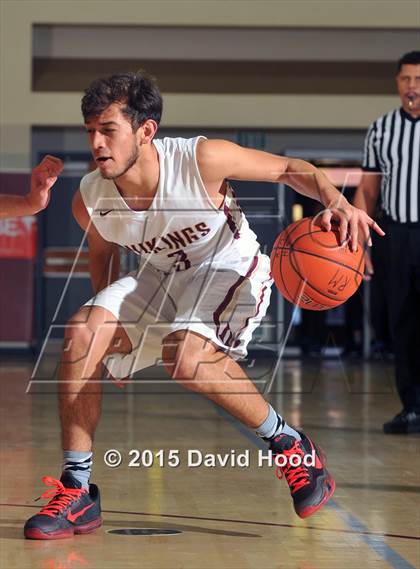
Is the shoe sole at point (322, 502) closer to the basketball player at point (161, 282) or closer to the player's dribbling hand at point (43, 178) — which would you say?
the basketball player at point (161, 282)

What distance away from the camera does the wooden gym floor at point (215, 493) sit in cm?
319

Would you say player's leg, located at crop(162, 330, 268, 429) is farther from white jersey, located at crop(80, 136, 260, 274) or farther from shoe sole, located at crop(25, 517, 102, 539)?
shoe sole, located at crop(25, 517, 102, 539)

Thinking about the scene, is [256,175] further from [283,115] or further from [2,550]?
[283,115]

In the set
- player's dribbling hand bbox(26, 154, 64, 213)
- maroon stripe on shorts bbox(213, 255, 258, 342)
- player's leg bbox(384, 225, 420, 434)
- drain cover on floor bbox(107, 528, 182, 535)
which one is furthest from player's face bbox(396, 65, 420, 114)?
drain cover on floor bbox(107, 528, 182, 535)

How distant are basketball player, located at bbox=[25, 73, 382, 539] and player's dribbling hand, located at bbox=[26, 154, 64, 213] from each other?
130 millimetres

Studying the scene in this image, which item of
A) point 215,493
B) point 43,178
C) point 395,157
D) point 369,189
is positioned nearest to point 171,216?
point 43,178

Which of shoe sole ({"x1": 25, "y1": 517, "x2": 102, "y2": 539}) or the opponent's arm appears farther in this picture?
the opponent's arm

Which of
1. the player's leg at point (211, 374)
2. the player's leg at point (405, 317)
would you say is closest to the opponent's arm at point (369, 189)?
the player's leg at point (405, 317)

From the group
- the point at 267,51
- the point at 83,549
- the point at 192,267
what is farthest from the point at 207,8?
the point at 83,549

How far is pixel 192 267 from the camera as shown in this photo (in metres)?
3.68

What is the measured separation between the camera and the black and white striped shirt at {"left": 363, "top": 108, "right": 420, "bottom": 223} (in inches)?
227

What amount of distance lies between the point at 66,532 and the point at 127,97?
1303mm

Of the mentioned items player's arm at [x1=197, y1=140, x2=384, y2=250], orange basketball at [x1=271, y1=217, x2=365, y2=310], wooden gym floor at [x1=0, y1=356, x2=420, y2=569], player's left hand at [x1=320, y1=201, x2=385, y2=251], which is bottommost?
wooden gym floor at [x1=0, y1=356, x2=420, y2=569]

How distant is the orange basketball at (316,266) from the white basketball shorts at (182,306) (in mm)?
152
